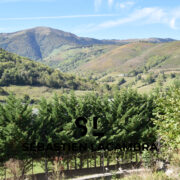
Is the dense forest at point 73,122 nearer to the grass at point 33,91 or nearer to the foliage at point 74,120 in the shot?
the foliage at point 74,120

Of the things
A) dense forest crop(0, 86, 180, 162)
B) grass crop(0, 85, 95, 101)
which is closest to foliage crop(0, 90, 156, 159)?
dense forest crop(0, 86, 180, 162)

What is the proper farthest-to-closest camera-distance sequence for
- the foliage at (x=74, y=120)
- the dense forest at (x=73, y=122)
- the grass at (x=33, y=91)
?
1. the grass at (x=33, y=91)
2. the foliage at (x=74, y=120)
3. the dense forest at (x=73, y=122)

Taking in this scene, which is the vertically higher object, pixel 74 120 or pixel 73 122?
pixel 74 120

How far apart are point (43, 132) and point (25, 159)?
3.46m

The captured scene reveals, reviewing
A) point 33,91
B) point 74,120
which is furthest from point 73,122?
point 33,91

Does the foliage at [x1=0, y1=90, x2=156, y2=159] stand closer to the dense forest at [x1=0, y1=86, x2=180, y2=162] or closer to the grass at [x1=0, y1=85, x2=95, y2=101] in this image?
the dense forest at [x1=0, y1=86, x2=180, y2=162]

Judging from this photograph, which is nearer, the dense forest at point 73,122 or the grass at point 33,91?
the dense forest at point 73,122

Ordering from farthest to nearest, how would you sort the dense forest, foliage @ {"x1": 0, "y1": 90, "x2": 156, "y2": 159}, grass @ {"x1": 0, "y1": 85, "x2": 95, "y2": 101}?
grass @ {"x1": 0, "y1": 85, "x2": 95, "y2": 101}
foliage @ {"x1": 0, "y1": 90, "x2": 156, "y2": 159}
the dense forest

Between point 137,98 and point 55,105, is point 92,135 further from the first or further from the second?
point 137,98

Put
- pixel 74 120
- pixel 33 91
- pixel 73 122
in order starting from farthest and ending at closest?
pixel 33 91 → pixel 74 120 → pixel 73 122

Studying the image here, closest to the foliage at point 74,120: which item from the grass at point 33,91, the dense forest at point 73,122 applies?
the dense forest at point 73,122

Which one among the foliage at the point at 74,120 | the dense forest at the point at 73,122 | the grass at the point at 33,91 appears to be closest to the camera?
the dense forest at the point at 73,122

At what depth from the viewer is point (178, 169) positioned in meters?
17.5

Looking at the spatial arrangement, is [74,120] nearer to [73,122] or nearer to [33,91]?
[73,122]
